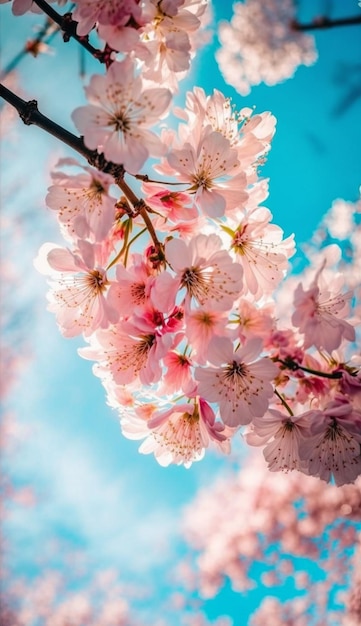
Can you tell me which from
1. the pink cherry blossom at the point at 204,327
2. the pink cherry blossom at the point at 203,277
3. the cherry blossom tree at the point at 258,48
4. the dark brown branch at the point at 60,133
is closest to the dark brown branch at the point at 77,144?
the dark brown branch at the point at 60,133

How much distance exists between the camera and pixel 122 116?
1030 millimetres

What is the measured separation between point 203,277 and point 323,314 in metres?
0.33

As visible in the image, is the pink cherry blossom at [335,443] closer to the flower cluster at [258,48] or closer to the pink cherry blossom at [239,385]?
the pink cherry blossom at [239,385]

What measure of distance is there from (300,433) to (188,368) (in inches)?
13.9

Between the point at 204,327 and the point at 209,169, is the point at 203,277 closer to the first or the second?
the point at 204,327

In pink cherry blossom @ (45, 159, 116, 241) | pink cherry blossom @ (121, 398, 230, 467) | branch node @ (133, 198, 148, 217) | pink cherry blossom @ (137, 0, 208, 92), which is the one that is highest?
pink cherry blossom @ (137, 0, 208, 92)

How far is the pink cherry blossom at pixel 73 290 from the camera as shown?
1221 millimetres

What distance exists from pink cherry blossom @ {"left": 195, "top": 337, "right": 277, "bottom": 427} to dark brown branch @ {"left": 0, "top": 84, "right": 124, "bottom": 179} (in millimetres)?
507

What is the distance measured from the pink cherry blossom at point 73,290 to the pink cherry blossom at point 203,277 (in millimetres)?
229

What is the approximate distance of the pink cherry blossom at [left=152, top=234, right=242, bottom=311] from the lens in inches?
42.5

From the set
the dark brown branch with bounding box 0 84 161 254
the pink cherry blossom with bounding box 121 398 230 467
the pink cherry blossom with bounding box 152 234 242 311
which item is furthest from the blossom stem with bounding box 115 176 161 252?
the pink cherry blossom with bounding box 121 398 230 467

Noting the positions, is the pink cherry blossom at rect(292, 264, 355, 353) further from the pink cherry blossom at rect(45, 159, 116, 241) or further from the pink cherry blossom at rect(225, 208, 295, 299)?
the pink cherry blossom at rect(45, 159, 116, 241)

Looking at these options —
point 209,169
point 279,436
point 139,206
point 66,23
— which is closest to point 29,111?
point 66,23

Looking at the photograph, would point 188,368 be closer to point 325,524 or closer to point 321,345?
point 321,345
